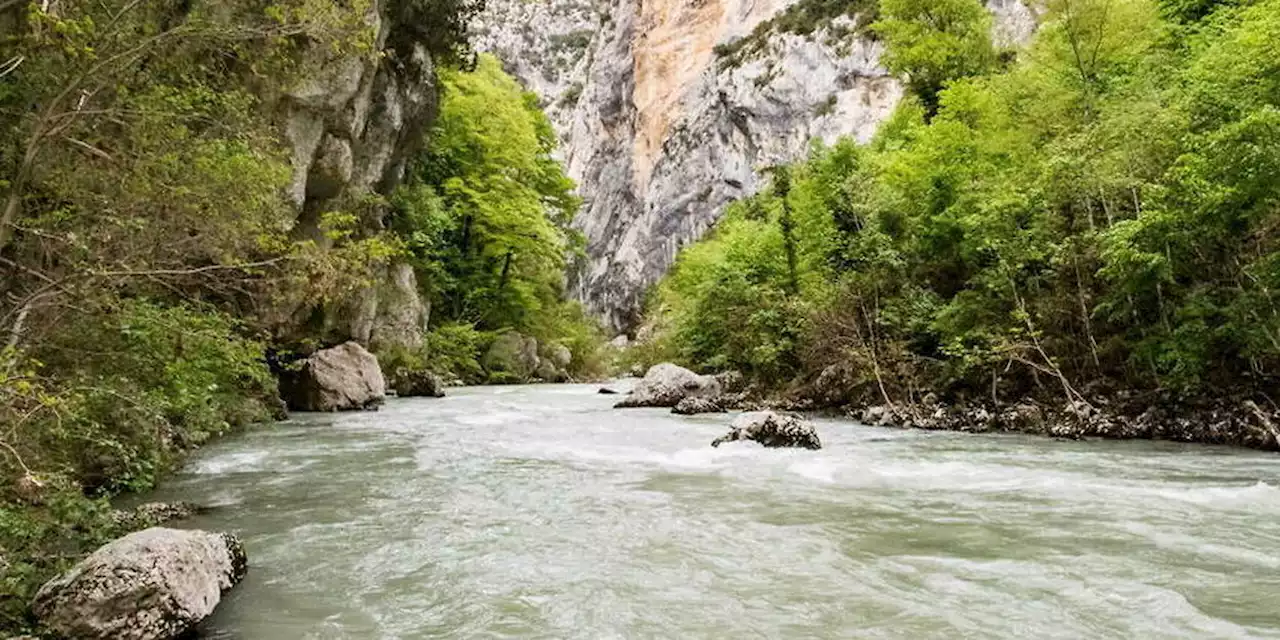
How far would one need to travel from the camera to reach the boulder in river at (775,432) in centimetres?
1181

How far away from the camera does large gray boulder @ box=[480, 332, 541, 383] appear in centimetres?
3262

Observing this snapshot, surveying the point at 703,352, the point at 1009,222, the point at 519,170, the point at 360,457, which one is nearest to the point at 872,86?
the point at 519,170

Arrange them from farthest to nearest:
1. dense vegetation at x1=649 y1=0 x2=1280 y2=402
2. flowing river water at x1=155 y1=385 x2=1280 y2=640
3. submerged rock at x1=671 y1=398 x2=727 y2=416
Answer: submerged rock at x1=671 y1=398 x2=727 y2=416 → dense vegetation at x1=649 y1=0 x2=1280 y2=402 → flowing river water at x1=155 y1=385 x2=1280 y2=640

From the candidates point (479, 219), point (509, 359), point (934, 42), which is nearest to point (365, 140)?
point (479, 219)

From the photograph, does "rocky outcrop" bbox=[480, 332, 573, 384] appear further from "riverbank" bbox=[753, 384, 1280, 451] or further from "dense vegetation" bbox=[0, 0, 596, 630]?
"dense vegetation" bbox=[0, 0, 596, 630]

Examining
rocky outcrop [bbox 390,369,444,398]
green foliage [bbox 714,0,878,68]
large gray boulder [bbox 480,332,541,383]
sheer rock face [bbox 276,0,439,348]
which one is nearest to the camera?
sheer rock face [bbox 276,0,439,348]

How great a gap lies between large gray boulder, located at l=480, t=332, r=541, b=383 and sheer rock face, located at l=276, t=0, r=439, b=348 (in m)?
4.50

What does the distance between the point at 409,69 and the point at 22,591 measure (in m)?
21.2

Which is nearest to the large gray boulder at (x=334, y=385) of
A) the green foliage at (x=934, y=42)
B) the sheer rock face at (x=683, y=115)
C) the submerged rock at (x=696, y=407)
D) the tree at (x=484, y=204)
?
the submerged rock at (x=696, y=407)

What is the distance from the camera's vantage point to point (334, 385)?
19219 millimetres

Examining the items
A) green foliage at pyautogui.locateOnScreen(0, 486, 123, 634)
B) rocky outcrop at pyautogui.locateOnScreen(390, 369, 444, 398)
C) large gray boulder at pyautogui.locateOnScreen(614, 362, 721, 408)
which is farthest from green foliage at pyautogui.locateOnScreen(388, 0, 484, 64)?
green foliage at pyautogui.locateOnScreen(0, 486, 123, 634)

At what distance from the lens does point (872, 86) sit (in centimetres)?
5538

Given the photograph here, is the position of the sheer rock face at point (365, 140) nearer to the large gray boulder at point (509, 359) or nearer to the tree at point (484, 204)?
the tree at point (484, 204)

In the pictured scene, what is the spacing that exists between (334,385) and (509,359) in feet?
46.0
